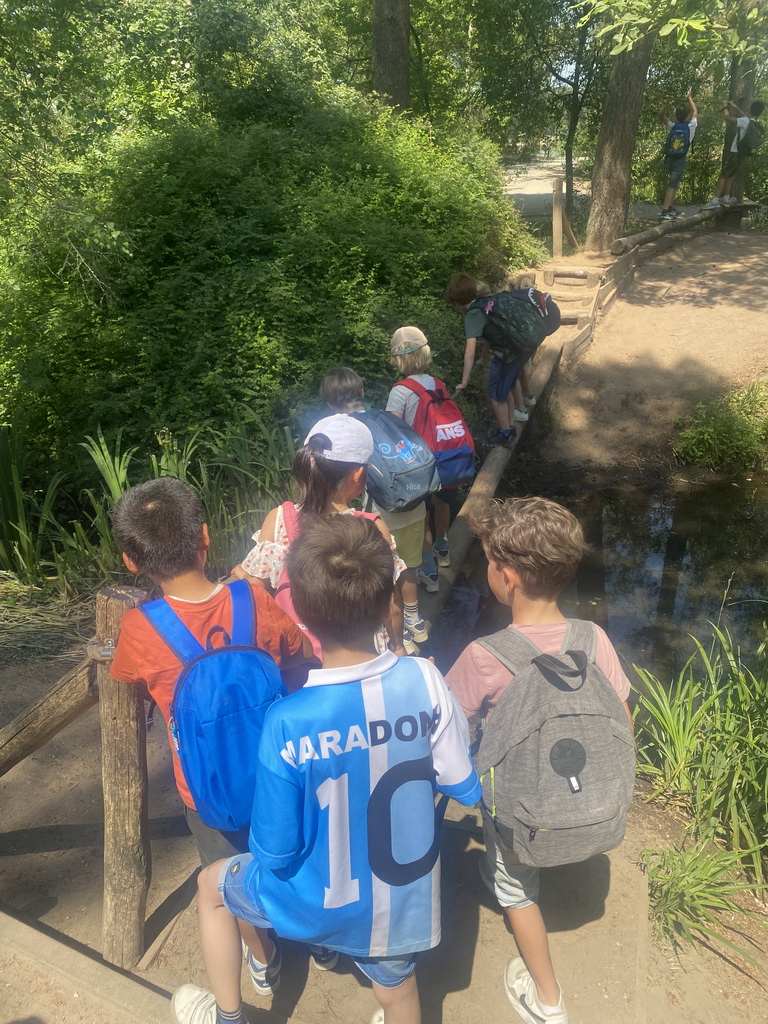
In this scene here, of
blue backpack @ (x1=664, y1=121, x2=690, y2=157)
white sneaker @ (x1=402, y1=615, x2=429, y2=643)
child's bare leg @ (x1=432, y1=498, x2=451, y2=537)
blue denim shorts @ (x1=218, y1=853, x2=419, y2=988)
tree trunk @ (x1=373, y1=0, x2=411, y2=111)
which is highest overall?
tree trunk @ (x1=373, y1=0, x2=411, y2=111)

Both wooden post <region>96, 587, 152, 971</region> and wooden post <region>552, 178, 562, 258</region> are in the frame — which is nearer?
wooden post <region>96, 587, 152, 971</region>

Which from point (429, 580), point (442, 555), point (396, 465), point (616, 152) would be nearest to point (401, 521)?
point (396, 465)

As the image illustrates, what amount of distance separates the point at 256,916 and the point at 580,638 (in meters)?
1.12

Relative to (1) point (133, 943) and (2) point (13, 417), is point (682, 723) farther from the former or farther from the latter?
(2) point (13, 417)

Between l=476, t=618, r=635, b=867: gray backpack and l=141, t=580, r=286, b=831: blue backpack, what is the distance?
63cm

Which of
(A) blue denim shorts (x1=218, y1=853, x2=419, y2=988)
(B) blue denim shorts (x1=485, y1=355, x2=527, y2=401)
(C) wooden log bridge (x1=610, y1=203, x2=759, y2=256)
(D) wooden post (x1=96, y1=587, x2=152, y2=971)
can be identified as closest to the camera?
(A) blue denim shorts (x1=218, y1=853, x2=419, y2=988)

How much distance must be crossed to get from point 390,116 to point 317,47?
228 cm

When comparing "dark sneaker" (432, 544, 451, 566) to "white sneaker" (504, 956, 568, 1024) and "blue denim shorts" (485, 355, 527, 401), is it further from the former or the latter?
"white sneaker" (504, 956, 568, 1024)

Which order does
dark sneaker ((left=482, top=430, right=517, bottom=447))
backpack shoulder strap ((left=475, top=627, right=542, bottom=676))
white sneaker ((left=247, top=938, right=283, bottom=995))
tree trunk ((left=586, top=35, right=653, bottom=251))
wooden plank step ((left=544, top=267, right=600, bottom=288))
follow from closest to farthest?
backpack shoulder strap ((left=475, top=627, right=542, bottom=676))
white sneaker ((left=247, top=938, right=283, bottom=995))
dark sneaker ((left=482, top=430, right=517, bottom=447))
wooden plank step ((left=544, top=267, right=600, bottom=288))
tree trunk ((left=586, top=35, right=653, bottom=251))

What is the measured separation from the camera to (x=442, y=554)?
17.2 ft

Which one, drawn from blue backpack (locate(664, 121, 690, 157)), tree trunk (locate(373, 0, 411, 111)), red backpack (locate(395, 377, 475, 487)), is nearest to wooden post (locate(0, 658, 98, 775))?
red backpack (locate(395, 377, 475, 487))

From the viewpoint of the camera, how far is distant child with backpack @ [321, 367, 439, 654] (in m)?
3.85

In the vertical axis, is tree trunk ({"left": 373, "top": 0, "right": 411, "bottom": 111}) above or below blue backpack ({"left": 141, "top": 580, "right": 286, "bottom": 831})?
above

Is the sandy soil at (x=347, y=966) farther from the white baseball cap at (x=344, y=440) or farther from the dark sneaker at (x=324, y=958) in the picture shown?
the white baseball cap at (x=344, y=440)
